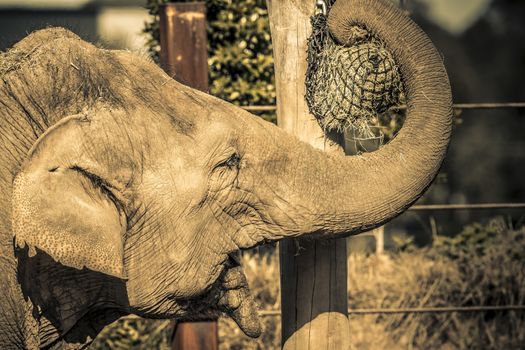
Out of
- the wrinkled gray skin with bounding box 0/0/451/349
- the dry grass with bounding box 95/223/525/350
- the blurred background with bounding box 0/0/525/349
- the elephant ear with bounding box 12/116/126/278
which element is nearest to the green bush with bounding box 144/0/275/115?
the blurred background with bounding box 0/0/525/349

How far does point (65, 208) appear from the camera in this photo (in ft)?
10.2

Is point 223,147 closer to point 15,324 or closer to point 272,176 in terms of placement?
point 272,176

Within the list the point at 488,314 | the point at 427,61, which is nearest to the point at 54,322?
the point at 427,61

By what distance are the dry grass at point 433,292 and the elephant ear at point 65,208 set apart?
3426mm

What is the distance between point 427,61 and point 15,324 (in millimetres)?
1563

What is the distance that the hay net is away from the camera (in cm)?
363

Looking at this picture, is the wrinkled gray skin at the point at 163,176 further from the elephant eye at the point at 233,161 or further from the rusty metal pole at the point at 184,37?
the rusty metal pole at the point at 184,37

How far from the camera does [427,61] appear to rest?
11.4 feet

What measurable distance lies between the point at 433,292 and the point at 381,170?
3.55m

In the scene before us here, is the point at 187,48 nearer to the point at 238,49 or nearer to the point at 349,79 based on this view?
the point at 349,79

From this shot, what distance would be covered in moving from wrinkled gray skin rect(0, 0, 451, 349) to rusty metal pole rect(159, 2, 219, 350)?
146 centimetres

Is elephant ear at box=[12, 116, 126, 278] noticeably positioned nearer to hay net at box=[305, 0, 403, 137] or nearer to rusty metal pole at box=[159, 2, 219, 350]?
hay net at box=[305, 0, 403, 137]

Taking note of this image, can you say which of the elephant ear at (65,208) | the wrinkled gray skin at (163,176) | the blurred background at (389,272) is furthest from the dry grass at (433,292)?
the elephant ear at (65,208)

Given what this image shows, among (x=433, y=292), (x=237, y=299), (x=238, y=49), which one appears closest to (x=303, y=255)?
(x=237, y=299)
